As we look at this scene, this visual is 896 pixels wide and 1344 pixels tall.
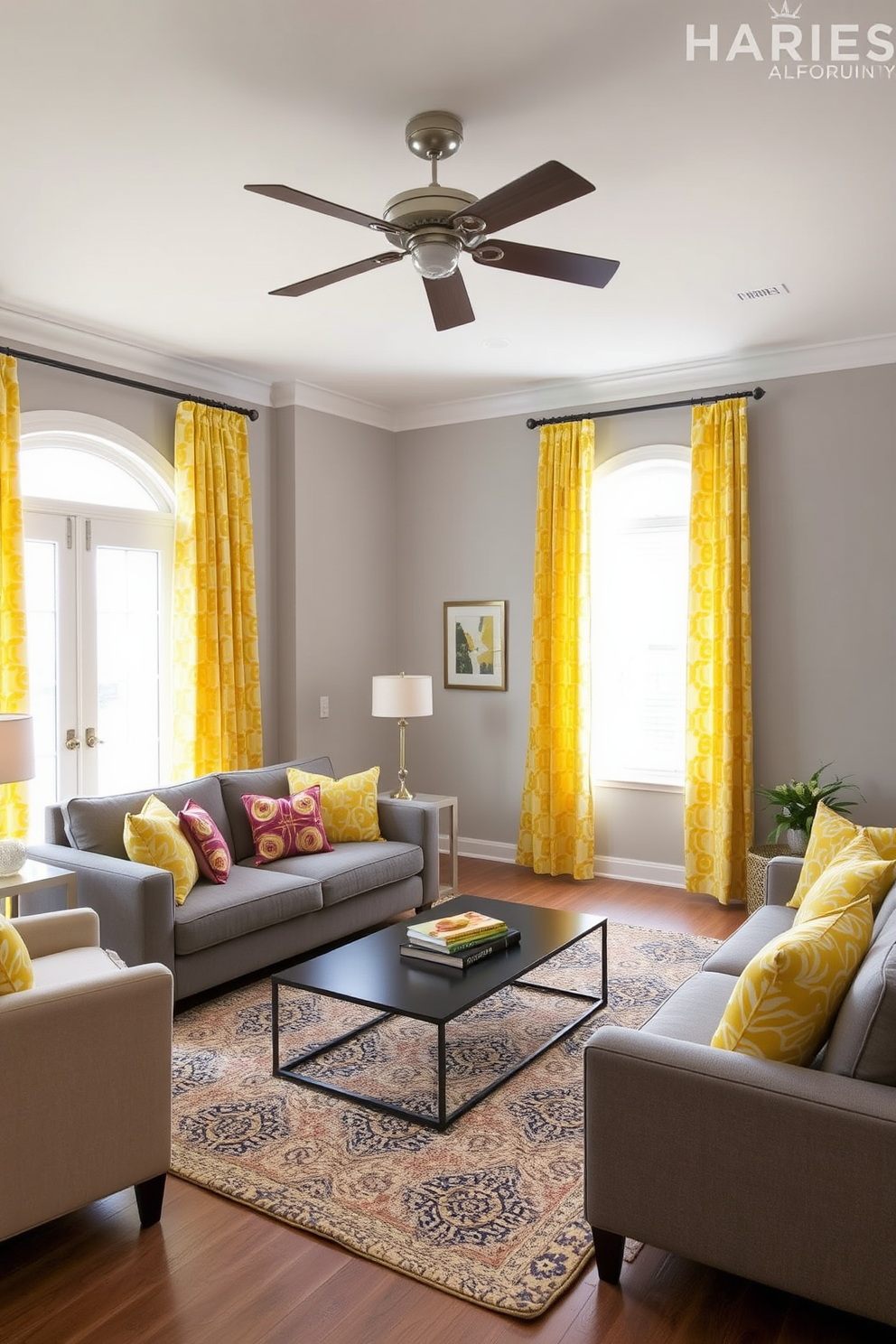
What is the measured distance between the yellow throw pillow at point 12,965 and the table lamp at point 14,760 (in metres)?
1.27

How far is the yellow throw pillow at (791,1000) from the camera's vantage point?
6.81 feet

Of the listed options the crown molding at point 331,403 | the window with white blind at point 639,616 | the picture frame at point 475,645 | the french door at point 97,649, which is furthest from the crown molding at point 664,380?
the french door at point 97,649

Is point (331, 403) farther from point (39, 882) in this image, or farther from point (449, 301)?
point (39, 882)

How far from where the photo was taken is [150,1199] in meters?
2.46

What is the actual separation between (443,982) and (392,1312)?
3.62ft

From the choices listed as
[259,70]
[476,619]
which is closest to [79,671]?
[476,619]

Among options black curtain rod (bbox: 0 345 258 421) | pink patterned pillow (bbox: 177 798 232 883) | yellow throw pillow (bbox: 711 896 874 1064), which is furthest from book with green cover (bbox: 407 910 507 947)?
black curtain rod (bbox: 0 345 258 421)

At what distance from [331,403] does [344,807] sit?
268 cm

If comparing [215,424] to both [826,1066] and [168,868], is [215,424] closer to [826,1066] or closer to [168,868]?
[168,868]

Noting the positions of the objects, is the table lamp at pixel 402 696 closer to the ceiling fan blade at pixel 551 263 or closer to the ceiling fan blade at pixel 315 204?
the ceiling fan blade at pixel 551 263

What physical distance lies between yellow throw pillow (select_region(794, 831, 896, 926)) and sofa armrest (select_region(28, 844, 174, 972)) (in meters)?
2.24

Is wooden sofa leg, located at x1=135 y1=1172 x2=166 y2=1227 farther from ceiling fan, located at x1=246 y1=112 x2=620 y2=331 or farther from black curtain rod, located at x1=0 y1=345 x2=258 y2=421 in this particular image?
black curtain rod, located at x1=0 y1=345 x2=258 y2=421

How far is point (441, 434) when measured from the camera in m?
6.54

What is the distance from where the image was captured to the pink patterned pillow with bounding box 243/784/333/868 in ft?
14.9
